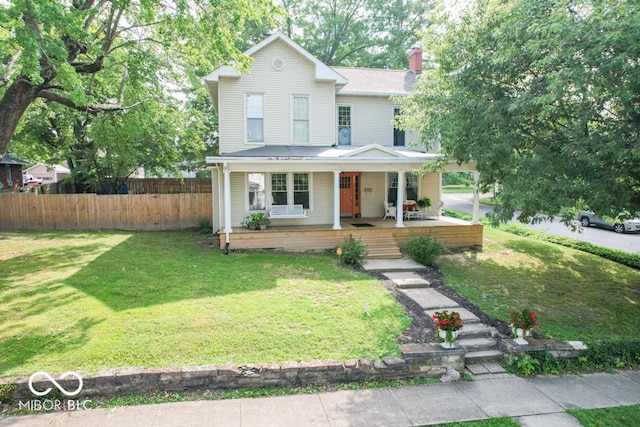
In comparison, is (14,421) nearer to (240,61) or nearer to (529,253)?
(240,61)

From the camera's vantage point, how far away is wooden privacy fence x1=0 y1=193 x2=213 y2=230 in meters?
16.0

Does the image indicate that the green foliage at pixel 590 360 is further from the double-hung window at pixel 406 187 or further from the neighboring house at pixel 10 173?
the neighboring house at pixel 10 173

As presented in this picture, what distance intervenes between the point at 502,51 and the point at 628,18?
2329 millimetres

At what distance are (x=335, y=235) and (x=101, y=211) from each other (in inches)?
424

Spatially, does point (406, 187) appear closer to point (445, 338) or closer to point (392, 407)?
point (445, 338)

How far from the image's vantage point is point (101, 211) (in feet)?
54.4

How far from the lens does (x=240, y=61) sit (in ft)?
34.3

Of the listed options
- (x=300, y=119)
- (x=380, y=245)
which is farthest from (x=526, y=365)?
(x=300, y=119)

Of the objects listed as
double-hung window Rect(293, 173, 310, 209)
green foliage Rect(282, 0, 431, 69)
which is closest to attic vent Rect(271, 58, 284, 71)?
double-hung window Rect(293, 173, 310, 209)

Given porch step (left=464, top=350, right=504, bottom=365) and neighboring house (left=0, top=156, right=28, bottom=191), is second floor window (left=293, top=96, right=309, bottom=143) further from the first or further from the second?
neighboring house (left=0, top=156, right=28, bottom=191)

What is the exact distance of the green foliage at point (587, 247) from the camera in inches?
499

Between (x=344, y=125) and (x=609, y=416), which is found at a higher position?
(x=344, y=125)

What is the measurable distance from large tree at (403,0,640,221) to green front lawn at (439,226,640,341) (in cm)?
224

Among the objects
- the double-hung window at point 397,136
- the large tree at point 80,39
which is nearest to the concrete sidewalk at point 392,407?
the large tree at point 80,39
